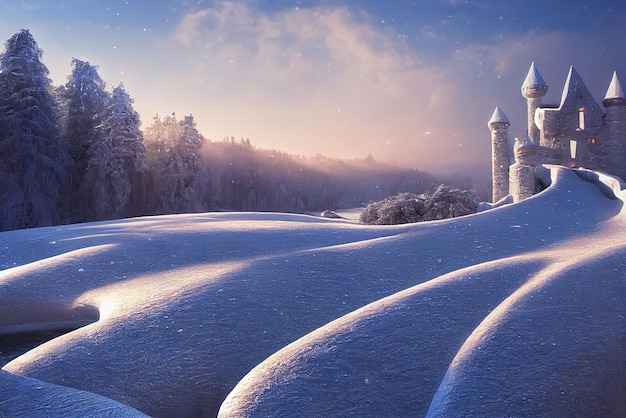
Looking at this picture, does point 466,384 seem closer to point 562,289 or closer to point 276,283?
point 562,289

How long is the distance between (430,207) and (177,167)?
14.1m

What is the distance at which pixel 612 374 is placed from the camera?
3750mm

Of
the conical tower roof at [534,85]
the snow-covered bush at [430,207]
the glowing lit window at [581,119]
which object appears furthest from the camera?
the conical tower roof at [534,85]

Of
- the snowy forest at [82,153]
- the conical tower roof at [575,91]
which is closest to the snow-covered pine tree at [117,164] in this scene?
the snowy forest at [82,153]

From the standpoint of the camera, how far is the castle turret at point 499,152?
68.7ft

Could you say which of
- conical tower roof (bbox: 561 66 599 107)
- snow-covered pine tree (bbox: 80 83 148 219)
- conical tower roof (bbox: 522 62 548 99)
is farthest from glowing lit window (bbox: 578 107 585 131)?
snow-covered pine tree (bbox: 80 83 148 219)

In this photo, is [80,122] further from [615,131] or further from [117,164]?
[615,131]

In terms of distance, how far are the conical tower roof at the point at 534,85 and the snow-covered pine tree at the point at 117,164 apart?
18441 mm

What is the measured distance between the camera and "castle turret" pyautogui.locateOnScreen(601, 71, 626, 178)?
17453mm

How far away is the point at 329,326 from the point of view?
4.46m

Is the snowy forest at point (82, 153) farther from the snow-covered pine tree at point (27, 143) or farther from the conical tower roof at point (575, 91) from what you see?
the conical tower roof at point (575, 91)

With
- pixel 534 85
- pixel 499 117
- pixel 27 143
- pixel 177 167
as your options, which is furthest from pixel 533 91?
pixel 27 143

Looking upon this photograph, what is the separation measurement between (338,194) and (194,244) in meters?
46.1

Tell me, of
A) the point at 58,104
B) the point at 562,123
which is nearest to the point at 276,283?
the point at 562,123
